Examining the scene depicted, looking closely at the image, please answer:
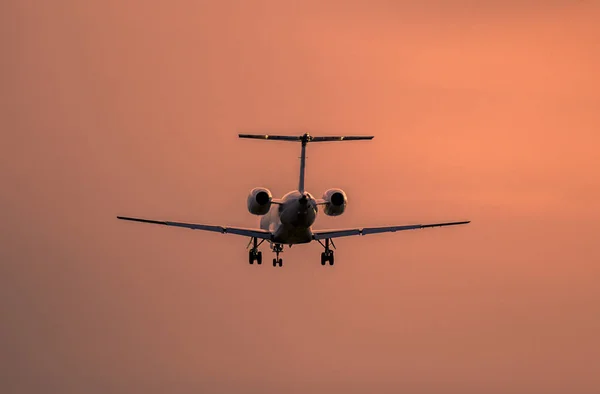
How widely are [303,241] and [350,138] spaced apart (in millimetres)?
9186

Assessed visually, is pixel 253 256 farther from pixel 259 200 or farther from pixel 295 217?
pixel 295 217

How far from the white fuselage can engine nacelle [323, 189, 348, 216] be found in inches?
84.0

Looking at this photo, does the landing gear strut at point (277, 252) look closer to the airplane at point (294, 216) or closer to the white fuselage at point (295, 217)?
the airplane at point (294, 216)

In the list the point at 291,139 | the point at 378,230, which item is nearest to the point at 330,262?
the point at 378,230

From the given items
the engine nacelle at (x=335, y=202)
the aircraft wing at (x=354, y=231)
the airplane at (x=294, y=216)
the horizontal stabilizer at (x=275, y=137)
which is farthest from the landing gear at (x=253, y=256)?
the horizontal stabilizer at (x=275, y=137)

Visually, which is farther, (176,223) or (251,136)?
(176,223)

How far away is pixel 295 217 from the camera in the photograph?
7906 cm

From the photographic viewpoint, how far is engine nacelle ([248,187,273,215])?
80.7 meters

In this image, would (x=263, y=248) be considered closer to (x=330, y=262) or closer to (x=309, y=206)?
(x=330, y=262)

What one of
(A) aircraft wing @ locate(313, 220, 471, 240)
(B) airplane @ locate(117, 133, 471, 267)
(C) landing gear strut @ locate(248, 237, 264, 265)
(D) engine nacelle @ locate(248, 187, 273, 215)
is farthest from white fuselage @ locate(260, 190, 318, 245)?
(C) landing gear strut @ locate(248, 237, 264, 265)

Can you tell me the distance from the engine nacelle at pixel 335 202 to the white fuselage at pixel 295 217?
7.00 ft

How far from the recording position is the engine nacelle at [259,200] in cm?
8069

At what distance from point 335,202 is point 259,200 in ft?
19.0

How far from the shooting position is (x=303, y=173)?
283 ft
